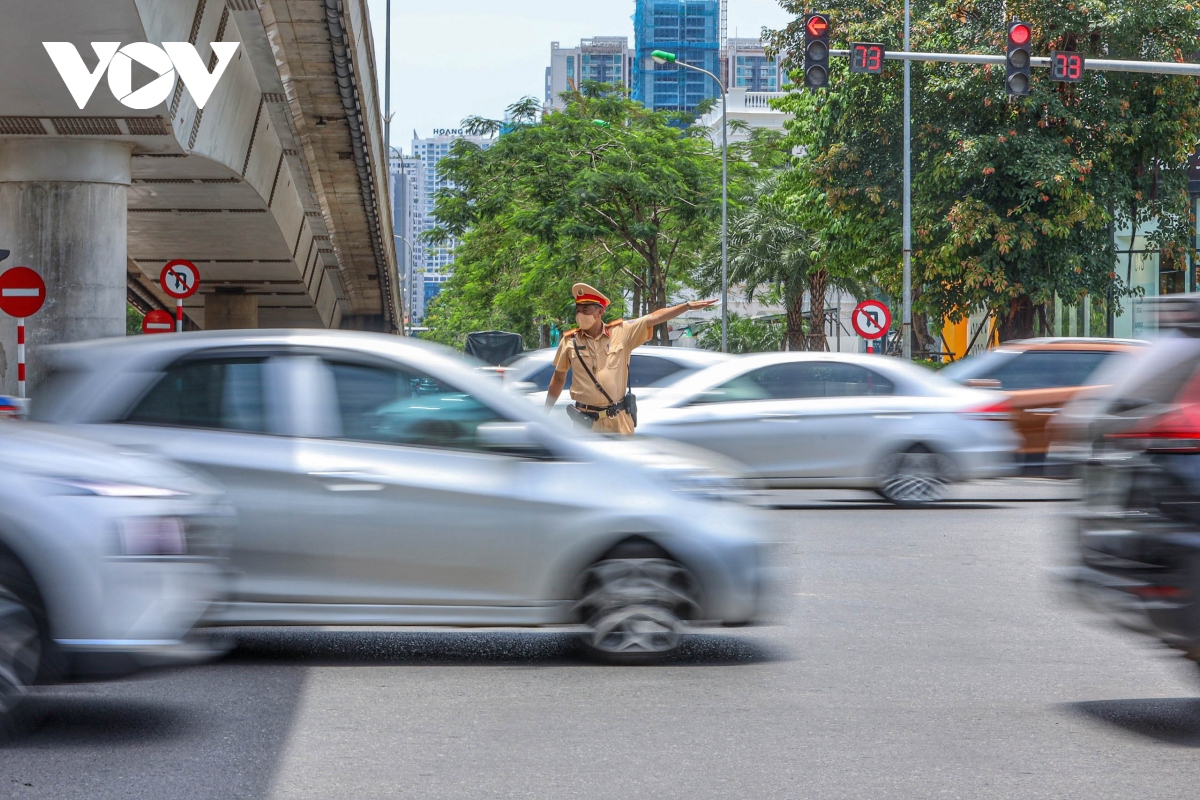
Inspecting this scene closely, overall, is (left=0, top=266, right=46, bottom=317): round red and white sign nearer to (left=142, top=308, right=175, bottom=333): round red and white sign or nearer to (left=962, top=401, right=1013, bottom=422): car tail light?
(left=142, top=308, right=175, bottom=333): round red and white sign

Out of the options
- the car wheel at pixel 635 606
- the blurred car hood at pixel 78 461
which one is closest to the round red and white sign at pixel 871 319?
the car wheel at pixel 635 606

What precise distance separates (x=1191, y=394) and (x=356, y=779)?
3286mm

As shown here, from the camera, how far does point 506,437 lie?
→ 663 cm

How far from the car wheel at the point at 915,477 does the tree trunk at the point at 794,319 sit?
32.0 m

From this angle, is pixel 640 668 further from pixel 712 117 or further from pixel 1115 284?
pixel 712 117

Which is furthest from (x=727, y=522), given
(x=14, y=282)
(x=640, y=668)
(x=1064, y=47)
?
(x=1064, y=47)

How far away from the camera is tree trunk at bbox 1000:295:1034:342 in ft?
104

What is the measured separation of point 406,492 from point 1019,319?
2727 centimetres

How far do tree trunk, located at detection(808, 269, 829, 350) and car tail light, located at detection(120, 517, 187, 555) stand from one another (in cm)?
4102

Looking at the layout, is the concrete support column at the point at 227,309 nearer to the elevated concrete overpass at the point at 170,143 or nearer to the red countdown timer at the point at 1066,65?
the elevated concrete overpass at the point at 170,143

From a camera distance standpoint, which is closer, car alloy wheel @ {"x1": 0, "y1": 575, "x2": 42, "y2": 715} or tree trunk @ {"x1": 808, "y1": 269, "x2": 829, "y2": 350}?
car alloy wheel @ {"x1": 0, "y1": 575, "x2": 42, "y2": 715}

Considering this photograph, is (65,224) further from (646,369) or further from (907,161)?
(907,161)

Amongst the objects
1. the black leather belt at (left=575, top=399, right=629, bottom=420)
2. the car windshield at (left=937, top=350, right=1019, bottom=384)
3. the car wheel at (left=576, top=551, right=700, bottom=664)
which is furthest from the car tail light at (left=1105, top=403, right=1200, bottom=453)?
the car windshield at (left=937, top=350, right=1019, bottom=384)

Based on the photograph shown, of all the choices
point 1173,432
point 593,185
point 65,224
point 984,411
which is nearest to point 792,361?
point 984,411
